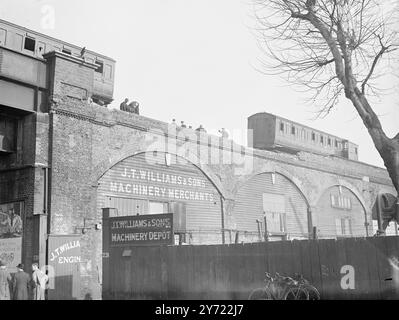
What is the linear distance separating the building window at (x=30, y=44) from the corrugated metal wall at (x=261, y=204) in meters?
12.6

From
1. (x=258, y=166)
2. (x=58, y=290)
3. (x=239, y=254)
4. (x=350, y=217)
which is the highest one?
(x=258, y=166)

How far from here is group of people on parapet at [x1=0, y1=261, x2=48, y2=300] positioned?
40.3 ft

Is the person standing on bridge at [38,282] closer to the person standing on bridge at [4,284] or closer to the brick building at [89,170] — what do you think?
the brick building at [89,170]

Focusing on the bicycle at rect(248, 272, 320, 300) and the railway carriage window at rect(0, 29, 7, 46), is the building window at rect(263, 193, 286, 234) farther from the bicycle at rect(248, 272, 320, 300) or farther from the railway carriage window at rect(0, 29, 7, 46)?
the railway carriage window at rect(0, 29, 7, 46)

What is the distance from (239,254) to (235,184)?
42.0ft

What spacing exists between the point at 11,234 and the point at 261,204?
14379mm

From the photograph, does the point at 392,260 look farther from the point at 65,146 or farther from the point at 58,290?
the point at 65,146

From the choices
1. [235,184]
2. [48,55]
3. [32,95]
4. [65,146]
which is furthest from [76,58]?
[235,184]

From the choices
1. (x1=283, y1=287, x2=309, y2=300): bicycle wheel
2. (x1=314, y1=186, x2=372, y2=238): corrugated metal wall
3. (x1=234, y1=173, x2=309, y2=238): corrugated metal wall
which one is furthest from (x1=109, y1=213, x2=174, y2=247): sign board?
(x1=314, y1=186, x2=372, y2=238): corrugated metal wall

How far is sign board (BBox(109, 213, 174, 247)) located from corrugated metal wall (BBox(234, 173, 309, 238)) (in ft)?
36.0

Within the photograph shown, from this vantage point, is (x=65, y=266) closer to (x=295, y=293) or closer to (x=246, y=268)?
(x=246, y=268)

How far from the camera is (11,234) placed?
53.4 feet

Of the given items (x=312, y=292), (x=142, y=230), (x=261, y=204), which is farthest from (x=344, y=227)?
(x=312, y=292)

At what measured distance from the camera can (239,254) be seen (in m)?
12.3
